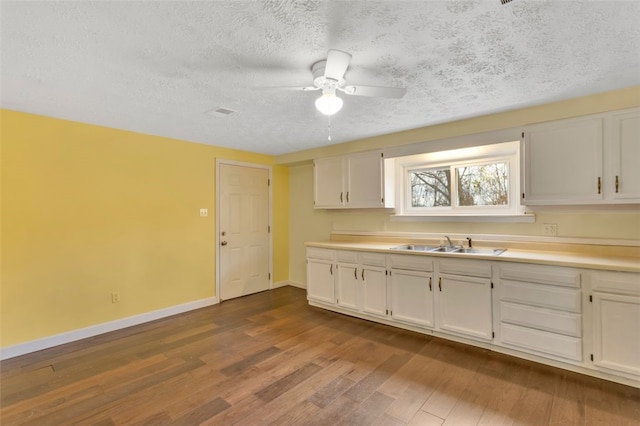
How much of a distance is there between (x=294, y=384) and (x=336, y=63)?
2.33m

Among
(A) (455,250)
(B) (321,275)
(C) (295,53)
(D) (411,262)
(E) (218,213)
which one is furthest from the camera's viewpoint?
(E) (218,213)

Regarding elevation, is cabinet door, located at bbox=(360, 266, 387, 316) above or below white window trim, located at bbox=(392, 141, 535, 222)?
below

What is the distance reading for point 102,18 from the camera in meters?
1.52

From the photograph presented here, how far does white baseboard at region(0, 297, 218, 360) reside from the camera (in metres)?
2.83

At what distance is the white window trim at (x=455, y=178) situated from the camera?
10.6 ft

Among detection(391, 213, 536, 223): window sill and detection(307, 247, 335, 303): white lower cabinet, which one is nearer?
detection(391, 213, 536, 223): window sill

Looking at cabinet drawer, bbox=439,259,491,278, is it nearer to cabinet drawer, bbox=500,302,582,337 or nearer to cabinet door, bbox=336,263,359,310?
cabinet drawer, bbox=500,302,582,337

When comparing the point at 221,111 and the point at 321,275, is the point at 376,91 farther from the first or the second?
the point at 321,275

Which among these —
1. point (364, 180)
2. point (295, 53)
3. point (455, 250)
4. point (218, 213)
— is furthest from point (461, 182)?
Result: point (218, 213)

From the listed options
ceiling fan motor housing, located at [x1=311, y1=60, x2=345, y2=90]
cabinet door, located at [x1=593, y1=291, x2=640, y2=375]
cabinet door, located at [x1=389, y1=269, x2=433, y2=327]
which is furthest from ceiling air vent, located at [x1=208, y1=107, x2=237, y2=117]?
cabinet door, located at [x1=593, y1=291, x2=640, y2=375]

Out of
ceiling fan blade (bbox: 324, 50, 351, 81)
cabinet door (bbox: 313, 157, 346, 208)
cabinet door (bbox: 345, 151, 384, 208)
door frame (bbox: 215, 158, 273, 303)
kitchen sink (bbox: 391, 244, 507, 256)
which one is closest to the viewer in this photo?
ceiling fan blade (bbox: 324, 50, 351, 81)

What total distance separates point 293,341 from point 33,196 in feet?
9.79

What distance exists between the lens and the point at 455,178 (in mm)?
3705

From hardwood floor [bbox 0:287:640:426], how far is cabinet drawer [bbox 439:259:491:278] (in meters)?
0.73
